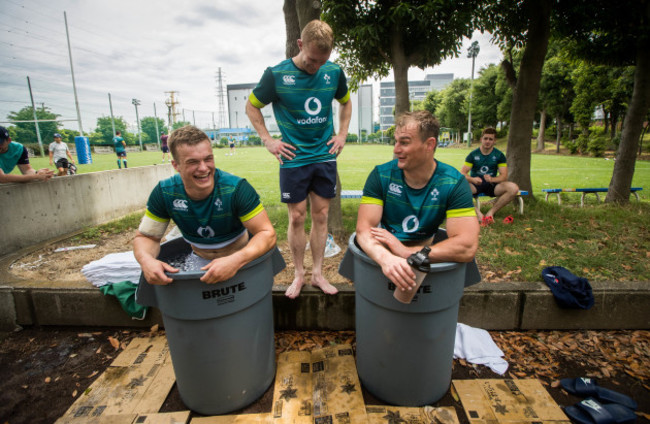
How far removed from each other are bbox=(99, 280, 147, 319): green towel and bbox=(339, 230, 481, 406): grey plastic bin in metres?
2.15

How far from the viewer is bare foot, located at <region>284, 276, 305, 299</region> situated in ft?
9.70

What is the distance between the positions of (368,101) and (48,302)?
103960 millimetres

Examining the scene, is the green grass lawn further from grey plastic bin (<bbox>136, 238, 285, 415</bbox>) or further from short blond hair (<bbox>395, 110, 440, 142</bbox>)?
grey plastic bin (<bbox>136, 238, 285, 415</bbox>)

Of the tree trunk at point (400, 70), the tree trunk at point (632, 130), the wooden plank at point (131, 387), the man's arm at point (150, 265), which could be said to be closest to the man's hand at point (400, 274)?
the man's arm at point (150, 265)

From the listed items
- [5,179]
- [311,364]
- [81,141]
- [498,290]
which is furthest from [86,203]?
[81,141]

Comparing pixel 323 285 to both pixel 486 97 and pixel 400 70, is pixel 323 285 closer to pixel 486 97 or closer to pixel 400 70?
pixel 400 70

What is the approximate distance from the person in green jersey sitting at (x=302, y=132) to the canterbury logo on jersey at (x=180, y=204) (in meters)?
0.96

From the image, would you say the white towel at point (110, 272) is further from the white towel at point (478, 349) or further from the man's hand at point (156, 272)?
the white towel at point (478, 349)

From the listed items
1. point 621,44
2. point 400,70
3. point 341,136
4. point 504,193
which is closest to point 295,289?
point 341,136

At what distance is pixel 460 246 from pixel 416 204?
44 centimetres

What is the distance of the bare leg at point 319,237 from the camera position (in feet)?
9.98

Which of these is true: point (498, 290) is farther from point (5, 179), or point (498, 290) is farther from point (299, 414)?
point (5, 179)

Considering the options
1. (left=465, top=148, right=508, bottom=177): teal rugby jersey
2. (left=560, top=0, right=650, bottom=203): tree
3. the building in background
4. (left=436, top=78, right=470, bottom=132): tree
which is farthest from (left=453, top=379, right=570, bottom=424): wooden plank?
the building in background

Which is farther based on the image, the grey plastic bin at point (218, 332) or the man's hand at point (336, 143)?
the man's hand at point (336, 143)
